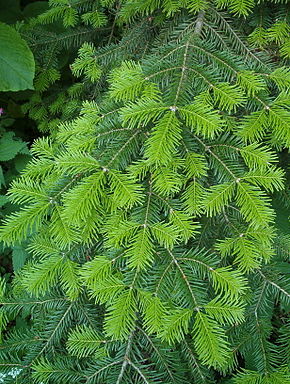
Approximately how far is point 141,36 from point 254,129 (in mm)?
951

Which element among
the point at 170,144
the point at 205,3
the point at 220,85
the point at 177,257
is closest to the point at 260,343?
the point at 177,257

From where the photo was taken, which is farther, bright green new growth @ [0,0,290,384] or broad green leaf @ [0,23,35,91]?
broad green leaf @ [0,23,35,91]

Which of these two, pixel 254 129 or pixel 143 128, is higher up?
pixel 254 129

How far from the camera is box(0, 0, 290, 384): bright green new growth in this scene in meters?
1.36

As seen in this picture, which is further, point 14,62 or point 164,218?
point 14,62

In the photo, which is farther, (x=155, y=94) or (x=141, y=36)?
(x=141, y=36)

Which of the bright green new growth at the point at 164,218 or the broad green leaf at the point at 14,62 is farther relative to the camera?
the broad green leaf at the point at 14,62

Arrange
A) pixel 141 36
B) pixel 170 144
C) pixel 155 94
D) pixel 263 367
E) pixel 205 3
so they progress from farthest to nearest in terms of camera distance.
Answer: pixel 141 36
pixel 205 3
pixel 263 367
pixel 155 94
pixel 170 144

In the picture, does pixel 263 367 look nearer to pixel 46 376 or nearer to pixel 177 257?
pixel 177 257

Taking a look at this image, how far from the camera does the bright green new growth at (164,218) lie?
1363mm

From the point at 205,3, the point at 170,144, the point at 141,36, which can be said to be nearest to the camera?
the point at 170,144

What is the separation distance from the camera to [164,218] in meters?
1.65

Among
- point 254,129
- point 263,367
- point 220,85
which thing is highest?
point 220,85

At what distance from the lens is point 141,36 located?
81.9 inches
